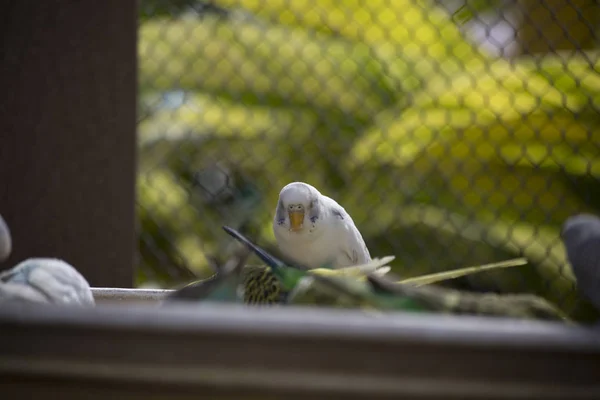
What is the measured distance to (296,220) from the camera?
2.52 feet

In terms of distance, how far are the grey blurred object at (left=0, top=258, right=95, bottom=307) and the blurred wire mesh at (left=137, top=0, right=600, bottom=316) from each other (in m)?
1.25

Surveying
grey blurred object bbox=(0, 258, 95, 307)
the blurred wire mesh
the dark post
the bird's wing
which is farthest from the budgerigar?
the blurred wire mesh

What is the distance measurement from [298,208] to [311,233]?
0.10ft

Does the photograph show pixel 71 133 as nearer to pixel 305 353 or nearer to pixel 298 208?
pixel 298 208

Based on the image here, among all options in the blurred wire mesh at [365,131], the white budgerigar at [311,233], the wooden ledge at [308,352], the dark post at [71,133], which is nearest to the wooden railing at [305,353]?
the wooden ledge at [308,352]

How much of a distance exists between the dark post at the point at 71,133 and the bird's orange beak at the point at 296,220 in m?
0.36

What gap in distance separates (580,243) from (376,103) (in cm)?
162

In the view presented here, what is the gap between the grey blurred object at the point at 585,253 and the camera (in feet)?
1.37

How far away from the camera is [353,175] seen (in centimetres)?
188

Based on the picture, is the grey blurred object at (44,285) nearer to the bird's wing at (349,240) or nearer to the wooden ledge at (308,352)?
the wooden ledge at (308,352)

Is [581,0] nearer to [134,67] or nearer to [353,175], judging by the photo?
[353,175]

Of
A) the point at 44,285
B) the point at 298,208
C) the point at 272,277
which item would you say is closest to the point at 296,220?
the point at 298,208

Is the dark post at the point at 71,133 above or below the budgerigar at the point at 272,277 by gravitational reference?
above

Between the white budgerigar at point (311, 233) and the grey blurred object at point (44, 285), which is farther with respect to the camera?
the white budgerigar at point (311, 233)
